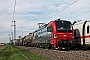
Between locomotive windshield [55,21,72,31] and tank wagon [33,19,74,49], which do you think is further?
locomotive windshield [55,21,72,31]

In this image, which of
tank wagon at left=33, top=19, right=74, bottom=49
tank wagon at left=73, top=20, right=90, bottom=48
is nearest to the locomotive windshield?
tank wagon at left=33, top=19, right=74, bottom=49

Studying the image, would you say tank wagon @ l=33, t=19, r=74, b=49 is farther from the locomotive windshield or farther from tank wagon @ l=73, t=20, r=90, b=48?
tank wagon @ l=73, t=20, r=90, b=48

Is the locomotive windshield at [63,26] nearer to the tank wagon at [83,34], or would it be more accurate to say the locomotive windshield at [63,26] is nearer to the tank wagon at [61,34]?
the tank wagon at [61,34]

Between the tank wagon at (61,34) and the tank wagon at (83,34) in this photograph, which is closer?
the tank wagon at (83,34)

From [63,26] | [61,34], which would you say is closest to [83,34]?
[63,26]

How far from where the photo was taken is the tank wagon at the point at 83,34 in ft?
76.3

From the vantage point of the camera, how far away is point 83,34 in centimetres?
2472

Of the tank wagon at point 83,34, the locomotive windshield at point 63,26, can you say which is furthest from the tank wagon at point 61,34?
the tank wagon at point 83,34

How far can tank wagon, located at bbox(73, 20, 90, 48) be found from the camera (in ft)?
76.3

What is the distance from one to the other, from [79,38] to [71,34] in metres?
1.80

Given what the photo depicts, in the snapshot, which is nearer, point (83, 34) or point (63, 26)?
point (63, 26)

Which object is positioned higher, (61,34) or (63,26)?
(63,26)

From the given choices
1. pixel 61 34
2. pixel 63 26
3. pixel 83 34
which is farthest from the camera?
pixel 83 34

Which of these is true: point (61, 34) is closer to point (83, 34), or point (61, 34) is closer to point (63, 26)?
point (63, 26)
